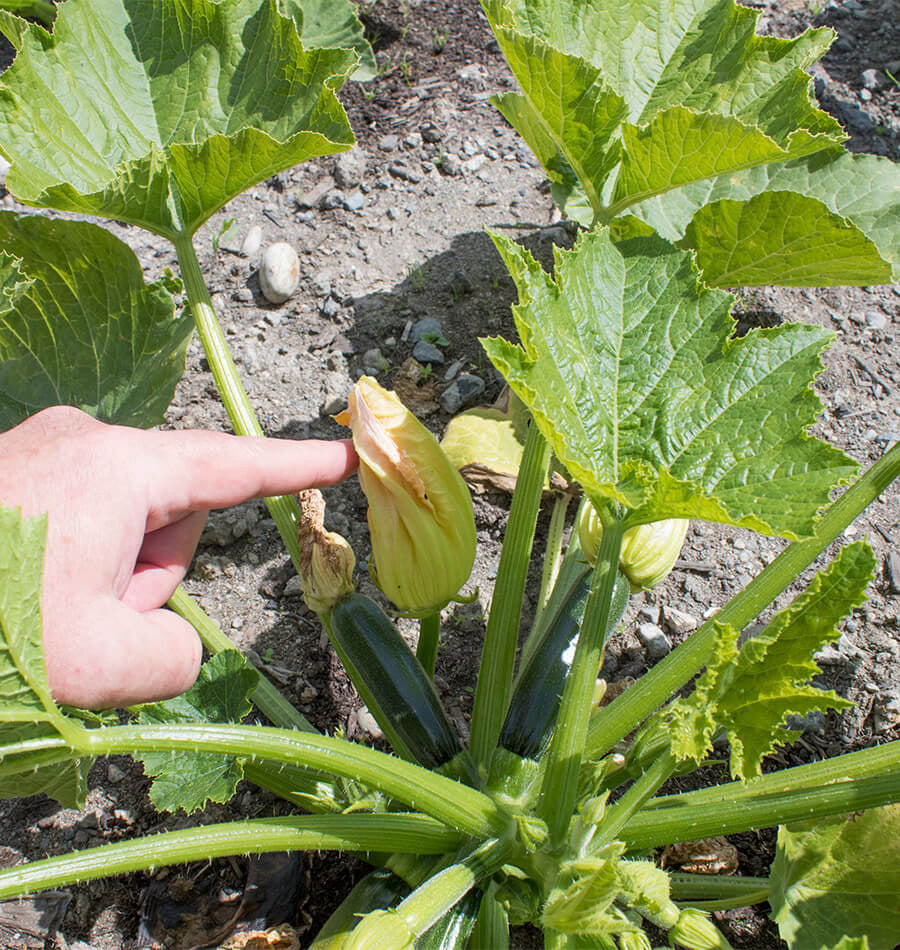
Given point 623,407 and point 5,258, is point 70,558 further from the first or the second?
point 623,407

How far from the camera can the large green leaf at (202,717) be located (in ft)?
5.59

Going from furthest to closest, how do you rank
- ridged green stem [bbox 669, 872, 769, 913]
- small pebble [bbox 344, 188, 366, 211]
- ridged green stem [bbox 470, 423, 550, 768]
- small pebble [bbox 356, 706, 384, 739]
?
small pebble [bbox 344, 188, 366, 211], small pebble [bbox 356, 706, 384, 739], ridged green stem [bbox 470, 423, 550, 768], ridged green stem [bbox 669, 872, 769, 913]

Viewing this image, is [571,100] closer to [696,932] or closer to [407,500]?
[407,500]

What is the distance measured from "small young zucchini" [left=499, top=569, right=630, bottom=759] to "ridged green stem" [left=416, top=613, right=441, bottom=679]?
229 mm

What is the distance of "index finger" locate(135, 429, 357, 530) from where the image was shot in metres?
1.66

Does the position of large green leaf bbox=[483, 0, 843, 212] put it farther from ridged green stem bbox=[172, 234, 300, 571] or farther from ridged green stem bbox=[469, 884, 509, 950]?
ridged green stem bbox=[469, 884, 509, 950]

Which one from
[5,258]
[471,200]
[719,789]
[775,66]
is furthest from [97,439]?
[471,200]

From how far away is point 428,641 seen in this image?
6.93 ft

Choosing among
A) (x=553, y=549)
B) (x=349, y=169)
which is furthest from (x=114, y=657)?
(x=349, y=169)

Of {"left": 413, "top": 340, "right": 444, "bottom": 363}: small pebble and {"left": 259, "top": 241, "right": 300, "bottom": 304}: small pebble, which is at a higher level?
{"left": 259, "top": 241, "right": 300, "bottom": 304}: small pebble

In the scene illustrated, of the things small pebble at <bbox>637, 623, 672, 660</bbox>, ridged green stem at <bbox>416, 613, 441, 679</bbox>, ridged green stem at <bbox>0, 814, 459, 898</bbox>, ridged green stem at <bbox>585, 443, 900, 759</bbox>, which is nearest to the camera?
ridged green stem at <bbox>0, 814, 459, 898</bbox>


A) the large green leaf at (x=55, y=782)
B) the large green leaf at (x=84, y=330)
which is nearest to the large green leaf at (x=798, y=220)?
the large green leaf at (x=84, y=330)

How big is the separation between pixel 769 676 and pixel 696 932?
1.39 ft

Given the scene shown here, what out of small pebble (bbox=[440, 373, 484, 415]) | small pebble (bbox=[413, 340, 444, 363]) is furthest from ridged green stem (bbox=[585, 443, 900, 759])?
small pebble (bbox=[413, 340, 444, 363])
